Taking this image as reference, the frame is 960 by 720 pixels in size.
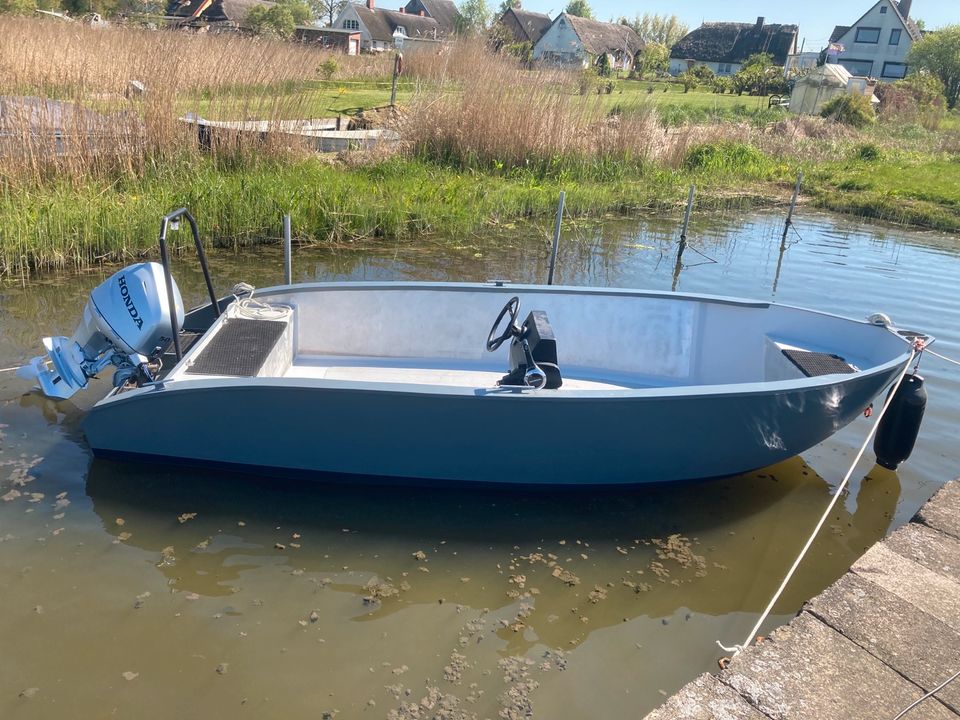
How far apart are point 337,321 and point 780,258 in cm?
812

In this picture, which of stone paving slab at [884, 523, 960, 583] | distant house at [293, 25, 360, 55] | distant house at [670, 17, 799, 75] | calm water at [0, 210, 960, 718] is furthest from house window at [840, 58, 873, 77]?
stone paving slab at [884, 523, 960, 583]

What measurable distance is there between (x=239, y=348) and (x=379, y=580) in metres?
1.73

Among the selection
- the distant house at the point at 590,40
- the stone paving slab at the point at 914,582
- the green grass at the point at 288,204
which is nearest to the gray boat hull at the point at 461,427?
the stone paving slab at the point at 914,582

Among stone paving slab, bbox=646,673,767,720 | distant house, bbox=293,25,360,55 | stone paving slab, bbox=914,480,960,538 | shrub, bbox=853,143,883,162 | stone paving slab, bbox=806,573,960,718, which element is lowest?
stone paving slab, bbox=646,673,767,720

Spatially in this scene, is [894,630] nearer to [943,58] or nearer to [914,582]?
[914,582]

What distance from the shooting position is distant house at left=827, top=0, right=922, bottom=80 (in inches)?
2069

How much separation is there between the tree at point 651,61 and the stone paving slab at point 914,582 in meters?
48.8

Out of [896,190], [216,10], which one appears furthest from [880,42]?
[896,190]

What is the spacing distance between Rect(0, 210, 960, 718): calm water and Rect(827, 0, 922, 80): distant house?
55999mm

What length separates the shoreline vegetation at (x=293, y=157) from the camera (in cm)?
791

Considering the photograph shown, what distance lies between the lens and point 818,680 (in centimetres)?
303

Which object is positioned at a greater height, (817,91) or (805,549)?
(817,91)

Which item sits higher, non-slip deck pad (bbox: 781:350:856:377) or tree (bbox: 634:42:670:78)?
tree (bbox: 634:42:670:78)

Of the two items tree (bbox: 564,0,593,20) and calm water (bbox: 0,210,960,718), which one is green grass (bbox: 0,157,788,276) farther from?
tree (bbox: 564,0,593,20)
